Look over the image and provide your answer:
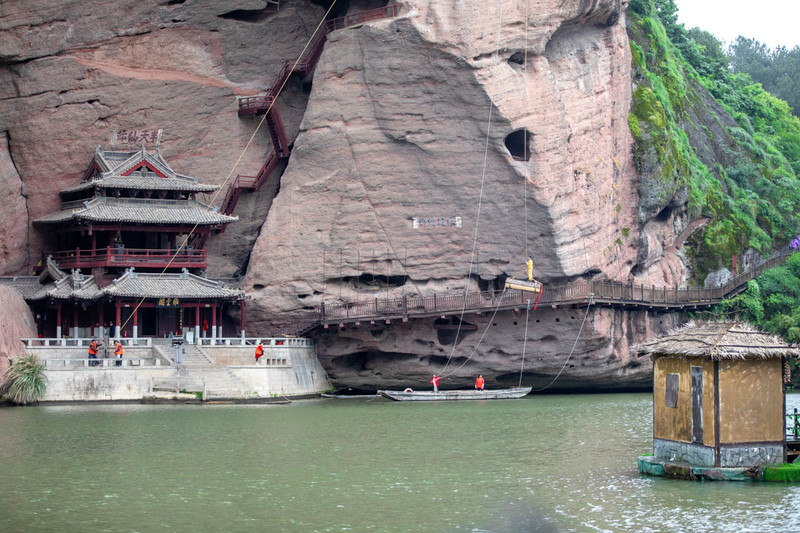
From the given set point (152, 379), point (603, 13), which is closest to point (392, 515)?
point (152, 379)

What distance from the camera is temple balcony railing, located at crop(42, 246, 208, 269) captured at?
1784 inches

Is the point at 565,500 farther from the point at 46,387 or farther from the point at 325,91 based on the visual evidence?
the point at 325,91

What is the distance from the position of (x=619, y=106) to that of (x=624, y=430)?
2114cm

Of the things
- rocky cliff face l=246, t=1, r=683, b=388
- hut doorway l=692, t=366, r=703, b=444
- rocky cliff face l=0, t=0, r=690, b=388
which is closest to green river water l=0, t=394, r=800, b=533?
hut doorway l=692, t=366, r=703, b=444

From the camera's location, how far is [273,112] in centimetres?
4872

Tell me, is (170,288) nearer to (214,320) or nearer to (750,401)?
(214,320)

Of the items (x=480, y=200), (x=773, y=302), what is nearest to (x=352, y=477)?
(x=480, y=200)

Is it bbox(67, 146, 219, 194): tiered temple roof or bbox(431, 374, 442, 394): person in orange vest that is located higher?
bbox(67, 146, 219, 194): tiered temple roof

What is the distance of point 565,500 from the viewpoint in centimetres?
2064

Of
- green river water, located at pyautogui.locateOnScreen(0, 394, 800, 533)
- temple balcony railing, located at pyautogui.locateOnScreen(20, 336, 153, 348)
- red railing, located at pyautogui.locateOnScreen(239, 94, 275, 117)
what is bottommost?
green river water, located at pyautogui.locateOnScreen(0, 394, 800, 533)

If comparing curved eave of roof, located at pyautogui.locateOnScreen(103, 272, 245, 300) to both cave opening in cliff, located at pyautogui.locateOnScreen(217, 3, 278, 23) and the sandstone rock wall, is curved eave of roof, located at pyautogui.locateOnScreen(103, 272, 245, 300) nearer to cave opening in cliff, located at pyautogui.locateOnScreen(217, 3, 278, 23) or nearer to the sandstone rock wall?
the sandstone rock wall

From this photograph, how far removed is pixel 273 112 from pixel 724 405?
31.4 meters

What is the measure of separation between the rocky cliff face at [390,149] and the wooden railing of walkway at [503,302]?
71cm

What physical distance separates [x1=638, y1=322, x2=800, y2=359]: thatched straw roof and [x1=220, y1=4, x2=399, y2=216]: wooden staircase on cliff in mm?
28944
